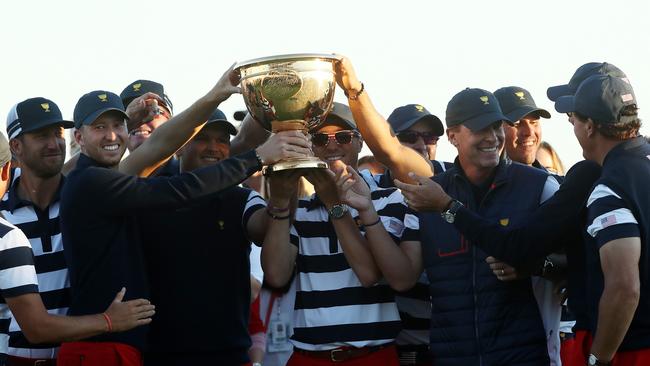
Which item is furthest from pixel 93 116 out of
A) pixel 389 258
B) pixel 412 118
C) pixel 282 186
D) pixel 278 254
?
pixel 412 118

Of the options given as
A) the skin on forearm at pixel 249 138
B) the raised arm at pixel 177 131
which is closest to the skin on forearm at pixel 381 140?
the raised arm at pixel 177 131

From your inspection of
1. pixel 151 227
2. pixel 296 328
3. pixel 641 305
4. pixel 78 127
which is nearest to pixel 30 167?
pixel 78 127

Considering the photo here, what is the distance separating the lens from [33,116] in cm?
643

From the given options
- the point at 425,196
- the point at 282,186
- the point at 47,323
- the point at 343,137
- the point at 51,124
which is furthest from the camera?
the point at 51,124

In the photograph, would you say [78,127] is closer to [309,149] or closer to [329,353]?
[309,149]

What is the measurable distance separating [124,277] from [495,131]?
2203 millimetres

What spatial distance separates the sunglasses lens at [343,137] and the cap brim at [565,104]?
46.2 inches

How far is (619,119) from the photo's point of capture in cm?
502

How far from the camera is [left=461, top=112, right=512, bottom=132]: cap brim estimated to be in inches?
222

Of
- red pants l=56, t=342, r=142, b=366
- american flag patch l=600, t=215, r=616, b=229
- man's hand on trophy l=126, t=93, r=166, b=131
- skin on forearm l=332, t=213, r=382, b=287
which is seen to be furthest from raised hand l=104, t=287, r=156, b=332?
american flag patch l=600, t=215, r=616, b=229

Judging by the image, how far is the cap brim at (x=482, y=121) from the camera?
5637mm

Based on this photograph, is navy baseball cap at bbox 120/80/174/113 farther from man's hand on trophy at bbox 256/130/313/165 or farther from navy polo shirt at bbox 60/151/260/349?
man's hand on trophy at bbox 256/130/313/165

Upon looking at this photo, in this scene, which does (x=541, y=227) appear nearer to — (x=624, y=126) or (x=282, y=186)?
(x=624, y=126)

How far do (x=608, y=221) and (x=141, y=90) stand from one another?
3.46 metres
